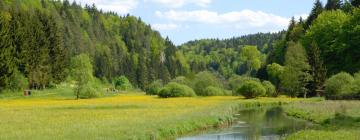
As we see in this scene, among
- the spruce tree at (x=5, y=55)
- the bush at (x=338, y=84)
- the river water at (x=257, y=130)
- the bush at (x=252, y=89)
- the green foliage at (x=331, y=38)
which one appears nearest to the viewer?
the river water at (x=257, y=130)

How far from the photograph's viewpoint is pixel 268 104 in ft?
260

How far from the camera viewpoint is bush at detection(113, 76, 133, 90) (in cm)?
16727

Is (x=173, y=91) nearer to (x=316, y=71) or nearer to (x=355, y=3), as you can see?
(x=316, y=71)

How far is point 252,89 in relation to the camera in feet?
300

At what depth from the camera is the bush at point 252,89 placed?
91312 mm

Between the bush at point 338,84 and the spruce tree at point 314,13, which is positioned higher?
the spruce tree at point 314,13

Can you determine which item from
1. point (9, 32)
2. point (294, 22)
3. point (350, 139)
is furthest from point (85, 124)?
point (294, 22)

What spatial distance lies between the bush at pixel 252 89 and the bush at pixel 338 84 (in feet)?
38.5

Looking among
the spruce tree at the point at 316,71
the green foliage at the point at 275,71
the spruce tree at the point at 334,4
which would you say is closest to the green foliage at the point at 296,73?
the spruce tree at the point at 316,71

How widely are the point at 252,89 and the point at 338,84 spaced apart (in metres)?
15.1

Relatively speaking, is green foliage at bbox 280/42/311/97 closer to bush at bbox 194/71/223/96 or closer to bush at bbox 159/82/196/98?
bush at bbox 194/71/223/96

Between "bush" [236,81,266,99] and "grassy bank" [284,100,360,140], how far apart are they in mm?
32008

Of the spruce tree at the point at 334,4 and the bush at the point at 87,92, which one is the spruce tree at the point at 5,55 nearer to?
the bush at the point at 87,92

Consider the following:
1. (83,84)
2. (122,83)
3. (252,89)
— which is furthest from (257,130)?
(122,83)
